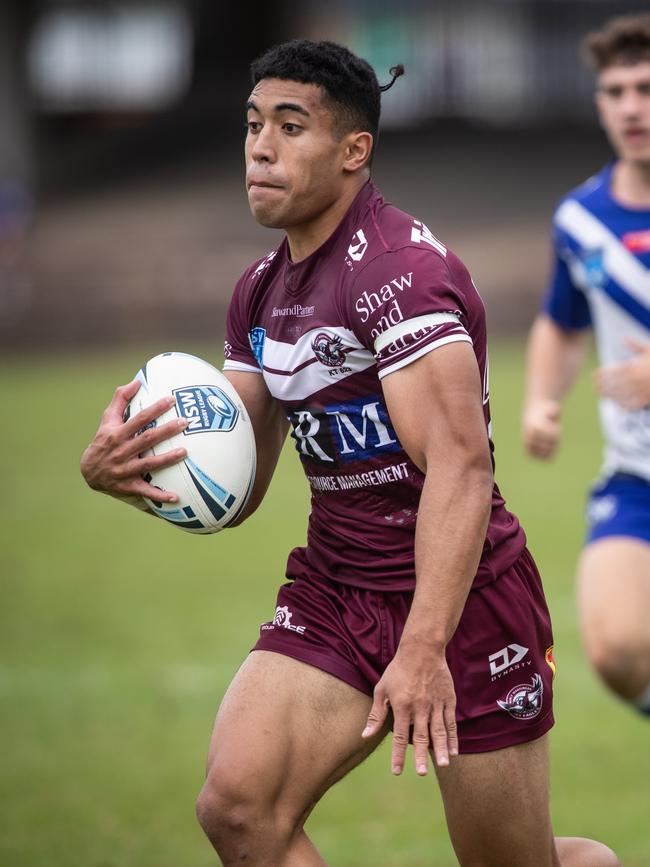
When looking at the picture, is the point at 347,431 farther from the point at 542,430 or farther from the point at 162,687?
the point at 162,687

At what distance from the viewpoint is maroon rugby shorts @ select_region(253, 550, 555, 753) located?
3854 mm

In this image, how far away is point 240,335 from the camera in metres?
4.30

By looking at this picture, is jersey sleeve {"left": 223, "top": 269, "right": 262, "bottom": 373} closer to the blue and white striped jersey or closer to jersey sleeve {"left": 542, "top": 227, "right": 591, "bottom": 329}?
the blue and white striped jersey

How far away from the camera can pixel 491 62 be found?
135 feet

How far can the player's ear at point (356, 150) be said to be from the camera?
3.95 metres

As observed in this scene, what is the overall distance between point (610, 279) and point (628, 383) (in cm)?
79

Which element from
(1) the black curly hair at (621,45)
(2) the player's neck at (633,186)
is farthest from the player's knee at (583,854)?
(1) the black curly hair at (621,45)

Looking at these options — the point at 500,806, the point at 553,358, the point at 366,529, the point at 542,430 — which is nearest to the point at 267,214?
the point at 366,529

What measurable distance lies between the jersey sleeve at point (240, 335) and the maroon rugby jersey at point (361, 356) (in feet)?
0.05

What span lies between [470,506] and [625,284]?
2.83 m

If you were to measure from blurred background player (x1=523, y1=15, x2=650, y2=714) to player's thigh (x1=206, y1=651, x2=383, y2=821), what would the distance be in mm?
1907

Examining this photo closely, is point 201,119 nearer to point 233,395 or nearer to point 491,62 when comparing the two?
point 491,62

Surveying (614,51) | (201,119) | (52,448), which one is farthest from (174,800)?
(201,119)

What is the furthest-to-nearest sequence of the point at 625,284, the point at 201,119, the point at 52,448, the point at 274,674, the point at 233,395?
1. the point at 201,119
2. the point at 52,448
3. the point at 625,284
4. the point at 233,395
5. the point at 274,674
